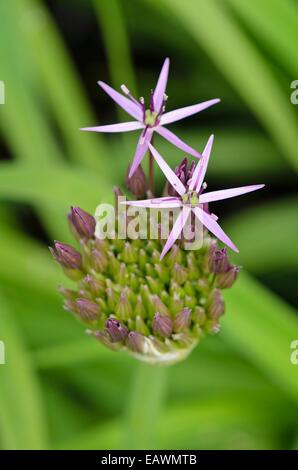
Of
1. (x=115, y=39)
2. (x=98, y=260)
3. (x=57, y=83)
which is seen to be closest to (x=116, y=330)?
(x=98, y=260)

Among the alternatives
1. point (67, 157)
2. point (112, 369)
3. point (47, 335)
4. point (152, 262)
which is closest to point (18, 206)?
point (67, 157)

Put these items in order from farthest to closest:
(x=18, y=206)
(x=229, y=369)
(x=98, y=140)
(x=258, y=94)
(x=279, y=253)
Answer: (x=18, y=206), (x=98, y=140), (x=279, y=253), (x=229, y=369), (x=258, y=94)

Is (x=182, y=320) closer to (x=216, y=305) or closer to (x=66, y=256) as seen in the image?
(x=216, y=305)

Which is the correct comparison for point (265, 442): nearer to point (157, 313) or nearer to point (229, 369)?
point (229, 369)

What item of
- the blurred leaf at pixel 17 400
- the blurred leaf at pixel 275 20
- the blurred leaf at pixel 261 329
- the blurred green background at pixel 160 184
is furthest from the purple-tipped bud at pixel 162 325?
the blurred leaf at pixel 275 20

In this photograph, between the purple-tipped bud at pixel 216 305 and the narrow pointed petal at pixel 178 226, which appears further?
the purple-tipped bud at pixel 216 305

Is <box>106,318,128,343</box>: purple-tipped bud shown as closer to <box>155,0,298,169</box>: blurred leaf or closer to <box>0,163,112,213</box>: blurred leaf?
<box>0,163,112,213</box>: blurred leaf

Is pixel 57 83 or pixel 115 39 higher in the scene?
pixel 115 39

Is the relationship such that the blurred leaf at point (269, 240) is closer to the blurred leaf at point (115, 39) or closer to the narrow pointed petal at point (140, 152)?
the blurred leaf at point (115, 39)
